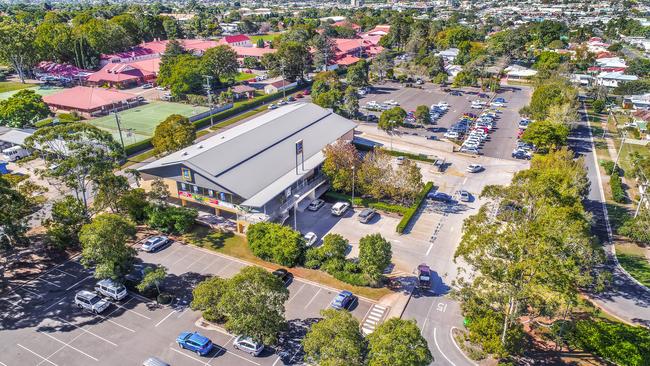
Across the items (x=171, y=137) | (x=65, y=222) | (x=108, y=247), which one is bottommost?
(x=65, y=222)

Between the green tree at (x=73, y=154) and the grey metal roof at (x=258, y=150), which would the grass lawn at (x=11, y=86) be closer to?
the grey metal roof at (x=258, y=150)

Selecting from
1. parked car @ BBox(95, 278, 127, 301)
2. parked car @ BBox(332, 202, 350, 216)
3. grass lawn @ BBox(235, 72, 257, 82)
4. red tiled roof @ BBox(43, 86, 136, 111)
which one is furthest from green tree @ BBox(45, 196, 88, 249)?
grass lawn @ BBox(235, 72, 257, 82)

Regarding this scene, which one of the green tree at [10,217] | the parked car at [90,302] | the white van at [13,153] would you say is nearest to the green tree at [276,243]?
the parked car at [90,302]

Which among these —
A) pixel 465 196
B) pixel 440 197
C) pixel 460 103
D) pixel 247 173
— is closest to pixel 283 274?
pixel 247 173

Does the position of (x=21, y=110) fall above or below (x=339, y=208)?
above

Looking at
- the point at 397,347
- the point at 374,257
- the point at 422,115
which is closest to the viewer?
the point at 397,347

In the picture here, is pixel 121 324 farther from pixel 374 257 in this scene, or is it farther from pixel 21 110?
pixel 21 110

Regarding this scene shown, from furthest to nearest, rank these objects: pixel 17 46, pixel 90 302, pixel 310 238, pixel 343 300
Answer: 1. pixel 17 46
2. pixel 310 238
3. pixel 343 300
4. pixel 90 302
